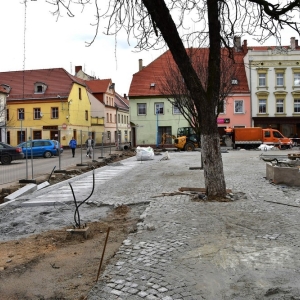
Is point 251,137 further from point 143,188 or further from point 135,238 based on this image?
point 135,238

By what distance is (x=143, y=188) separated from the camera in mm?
11633

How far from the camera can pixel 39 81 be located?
2010 inches

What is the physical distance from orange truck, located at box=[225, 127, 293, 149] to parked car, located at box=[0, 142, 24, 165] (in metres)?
27.0

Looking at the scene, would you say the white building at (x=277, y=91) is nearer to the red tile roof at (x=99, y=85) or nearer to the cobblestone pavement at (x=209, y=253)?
the red tile roof at (x=99, y=85)

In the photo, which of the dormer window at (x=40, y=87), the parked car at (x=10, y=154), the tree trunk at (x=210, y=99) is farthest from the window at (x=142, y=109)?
the tree trunk at (x=210, y=99)

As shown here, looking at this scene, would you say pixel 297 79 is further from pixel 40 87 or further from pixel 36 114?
pixel 36 114

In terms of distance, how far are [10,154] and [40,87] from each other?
113ft

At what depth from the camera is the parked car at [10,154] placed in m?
17.1

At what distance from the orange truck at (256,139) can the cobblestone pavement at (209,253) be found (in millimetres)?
32112

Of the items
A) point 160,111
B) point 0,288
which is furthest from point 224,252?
point 160,111

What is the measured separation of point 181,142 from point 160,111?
12.6 metres

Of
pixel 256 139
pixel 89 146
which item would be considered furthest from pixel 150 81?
pixel 89 146

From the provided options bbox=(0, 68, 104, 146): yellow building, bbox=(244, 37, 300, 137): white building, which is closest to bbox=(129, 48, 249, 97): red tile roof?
bbox=(244, 37, 300, 137): white building

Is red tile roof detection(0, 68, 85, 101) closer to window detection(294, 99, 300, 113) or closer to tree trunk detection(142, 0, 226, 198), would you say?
window detection(294, 99, 300, 113)
